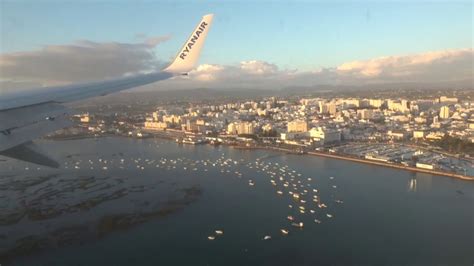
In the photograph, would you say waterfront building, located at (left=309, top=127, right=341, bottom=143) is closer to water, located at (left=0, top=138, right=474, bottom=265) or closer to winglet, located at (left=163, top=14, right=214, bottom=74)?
water, located at (left=0, top=138, right=474, bottom=265)

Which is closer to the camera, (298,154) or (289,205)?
(289,205)

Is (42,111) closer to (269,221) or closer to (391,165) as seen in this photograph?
(269,221)

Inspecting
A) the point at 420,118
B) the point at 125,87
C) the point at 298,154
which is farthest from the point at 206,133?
the point at 125,87

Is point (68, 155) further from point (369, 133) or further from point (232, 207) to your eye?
point (369, 133)

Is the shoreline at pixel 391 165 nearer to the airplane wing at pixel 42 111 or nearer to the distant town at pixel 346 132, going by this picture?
the distant town at pixel 346 132

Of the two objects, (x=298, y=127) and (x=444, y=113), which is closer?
(x=298, y=127)

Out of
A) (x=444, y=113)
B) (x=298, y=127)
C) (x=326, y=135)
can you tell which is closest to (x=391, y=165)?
(x=326, y=135)
